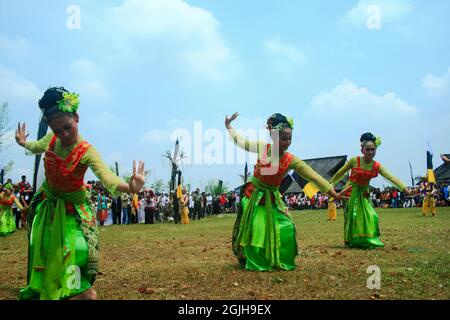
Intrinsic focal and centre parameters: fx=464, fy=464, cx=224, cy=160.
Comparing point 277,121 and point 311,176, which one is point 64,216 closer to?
point 277,121

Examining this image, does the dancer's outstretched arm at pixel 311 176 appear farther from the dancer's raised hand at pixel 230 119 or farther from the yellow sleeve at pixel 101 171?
the yellow sleeve at pixel 101 171

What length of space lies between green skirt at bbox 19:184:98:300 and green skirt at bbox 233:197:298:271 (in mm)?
3136

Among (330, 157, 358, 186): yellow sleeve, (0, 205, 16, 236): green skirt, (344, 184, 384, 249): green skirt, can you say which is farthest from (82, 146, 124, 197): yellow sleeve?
(0, 205, 16, 236): green skirt

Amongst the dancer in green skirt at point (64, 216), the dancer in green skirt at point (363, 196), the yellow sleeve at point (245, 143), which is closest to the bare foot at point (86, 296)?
the dancer in green skirt at point (64, 216)

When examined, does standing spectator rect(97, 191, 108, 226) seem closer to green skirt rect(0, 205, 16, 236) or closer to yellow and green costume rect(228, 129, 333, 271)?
green skirt rect(0, 205, 16, 236)

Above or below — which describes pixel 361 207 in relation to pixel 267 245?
above

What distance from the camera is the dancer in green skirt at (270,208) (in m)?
7.86

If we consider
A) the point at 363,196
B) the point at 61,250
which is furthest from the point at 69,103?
the point at 363,196

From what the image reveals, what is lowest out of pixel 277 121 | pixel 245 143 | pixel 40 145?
pixel 40 145

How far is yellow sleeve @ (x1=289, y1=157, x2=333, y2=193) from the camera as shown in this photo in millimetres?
7883

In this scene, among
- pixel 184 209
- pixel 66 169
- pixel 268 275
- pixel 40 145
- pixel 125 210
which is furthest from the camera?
pixel 125 210

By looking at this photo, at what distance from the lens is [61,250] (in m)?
5.20

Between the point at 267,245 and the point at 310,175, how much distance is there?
1403mm

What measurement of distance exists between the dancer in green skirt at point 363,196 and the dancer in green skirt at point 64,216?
22.0 ft
